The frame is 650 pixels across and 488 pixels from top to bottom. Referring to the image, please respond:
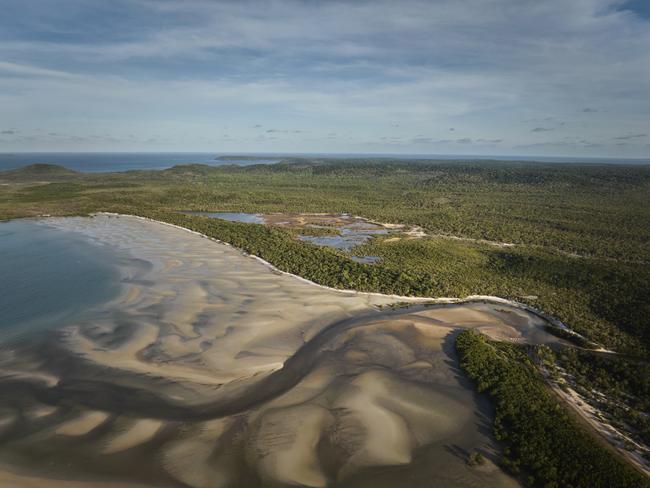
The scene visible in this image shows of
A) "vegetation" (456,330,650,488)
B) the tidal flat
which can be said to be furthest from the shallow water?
"vegetation" (456,330,650,488)

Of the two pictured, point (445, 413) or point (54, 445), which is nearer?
point (54, 445)

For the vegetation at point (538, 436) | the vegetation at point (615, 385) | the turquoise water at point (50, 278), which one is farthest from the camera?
the turquoise water at point (50, 278)

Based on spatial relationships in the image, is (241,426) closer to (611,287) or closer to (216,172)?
(611,287)

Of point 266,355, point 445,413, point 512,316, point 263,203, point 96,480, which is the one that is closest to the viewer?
point 96,480

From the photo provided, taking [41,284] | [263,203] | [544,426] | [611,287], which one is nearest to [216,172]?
[263,203]

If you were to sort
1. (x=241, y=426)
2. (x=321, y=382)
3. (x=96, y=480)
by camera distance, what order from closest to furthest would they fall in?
(x=96, y=480), (x=241, y=426), (x=321, y=382)

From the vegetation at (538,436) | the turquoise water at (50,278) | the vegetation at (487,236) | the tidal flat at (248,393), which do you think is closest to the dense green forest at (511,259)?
the vegetation at (538,436)

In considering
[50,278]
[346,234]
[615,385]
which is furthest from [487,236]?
[50,278]

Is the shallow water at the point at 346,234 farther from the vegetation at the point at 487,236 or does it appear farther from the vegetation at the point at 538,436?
the vegetation at the point at 538,436
